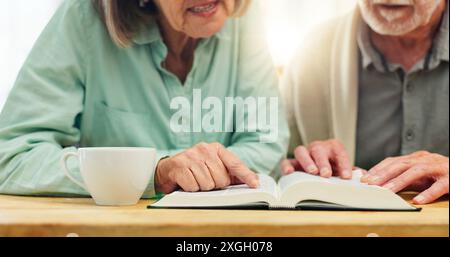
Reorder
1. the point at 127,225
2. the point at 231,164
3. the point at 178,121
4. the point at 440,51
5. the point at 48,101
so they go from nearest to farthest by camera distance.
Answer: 1. the point at 127,225
2. the point at 231,164
3. the point at 48,101
4. the point at 178,121
5. the point at 440,51

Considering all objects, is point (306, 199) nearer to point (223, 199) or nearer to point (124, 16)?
point (223, 199)

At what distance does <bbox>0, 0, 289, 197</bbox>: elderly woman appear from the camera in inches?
32.4

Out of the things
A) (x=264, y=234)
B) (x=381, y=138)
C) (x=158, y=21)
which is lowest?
(x=381, y=138)

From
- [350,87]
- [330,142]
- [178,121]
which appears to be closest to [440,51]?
[350,87]

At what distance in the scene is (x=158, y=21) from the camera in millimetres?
1019

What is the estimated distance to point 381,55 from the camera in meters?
1.24

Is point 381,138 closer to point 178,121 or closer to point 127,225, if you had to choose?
point 178,121

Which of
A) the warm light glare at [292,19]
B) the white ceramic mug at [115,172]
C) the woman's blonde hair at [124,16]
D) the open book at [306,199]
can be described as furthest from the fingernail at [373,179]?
the warm light glare at [292,19]

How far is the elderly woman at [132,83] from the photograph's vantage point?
0.82 m

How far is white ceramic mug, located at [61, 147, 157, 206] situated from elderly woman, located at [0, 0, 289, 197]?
3.7 inches

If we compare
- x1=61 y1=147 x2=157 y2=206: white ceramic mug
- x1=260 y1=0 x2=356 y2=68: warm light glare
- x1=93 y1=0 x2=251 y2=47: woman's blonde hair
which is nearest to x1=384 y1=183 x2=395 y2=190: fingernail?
x1=61 y1=147 x2=157 y2=206: white ceramic mug

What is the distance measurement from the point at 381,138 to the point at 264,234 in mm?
766

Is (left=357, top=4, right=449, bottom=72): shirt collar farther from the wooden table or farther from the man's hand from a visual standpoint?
the wooden table

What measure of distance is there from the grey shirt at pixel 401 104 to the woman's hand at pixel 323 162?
0.30m
